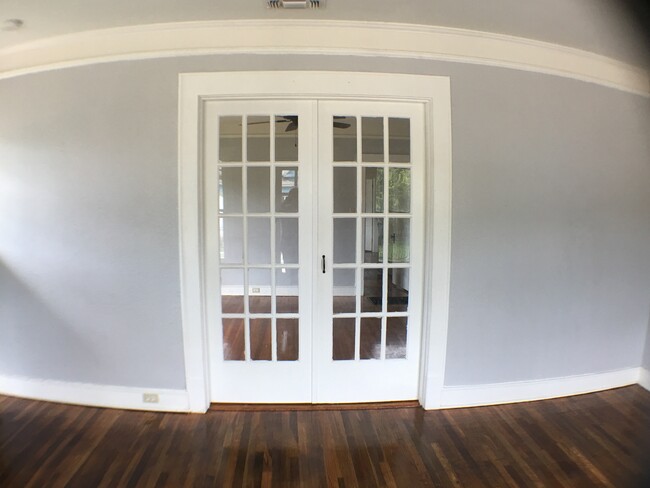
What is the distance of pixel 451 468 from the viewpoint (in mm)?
1512

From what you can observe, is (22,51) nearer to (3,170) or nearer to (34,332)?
(3,170)

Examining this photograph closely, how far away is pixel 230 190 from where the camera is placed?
1942 mm

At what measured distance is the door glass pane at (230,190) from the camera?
193 cm

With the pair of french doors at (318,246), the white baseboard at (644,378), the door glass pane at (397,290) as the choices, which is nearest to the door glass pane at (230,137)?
the pair of french doors at (318,246)

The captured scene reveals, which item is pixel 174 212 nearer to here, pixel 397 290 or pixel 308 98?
pixel 308 98

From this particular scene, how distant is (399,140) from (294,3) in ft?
3.22

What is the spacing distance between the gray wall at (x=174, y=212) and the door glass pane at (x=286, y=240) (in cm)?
66

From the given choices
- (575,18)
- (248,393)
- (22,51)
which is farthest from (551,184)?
(22,51)

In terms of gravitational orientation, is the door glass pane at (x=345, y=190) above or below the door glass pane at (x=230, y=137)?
below

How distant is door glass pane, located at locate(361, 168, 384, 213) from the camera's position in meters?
1.93

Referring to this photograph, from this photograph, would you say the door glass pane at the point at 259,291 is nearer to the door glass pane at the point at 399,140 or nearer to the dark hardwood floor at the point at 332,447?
the dark hardwood floor at the point at 332,447

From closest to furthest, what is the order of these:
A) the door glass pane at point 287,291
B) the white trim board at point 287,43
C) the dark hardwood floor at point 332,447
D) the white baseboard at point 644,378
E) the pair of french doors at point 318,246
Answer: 1. the dark hardwood floor at point 332,447
2. the white trim board at point 287,43
3. the pair of french doors at point 318,246
4. the door glass pane at point 287,291
5. the white baseboard at point 644,378

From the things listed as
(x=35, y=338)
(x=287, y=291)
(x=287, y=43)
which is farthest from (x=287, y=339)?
(x=287, y=43)

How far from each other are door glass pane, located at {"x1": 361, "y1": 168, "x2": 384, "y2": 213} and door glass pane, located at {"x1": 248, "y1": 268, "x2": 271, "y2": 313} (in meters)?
0.85
